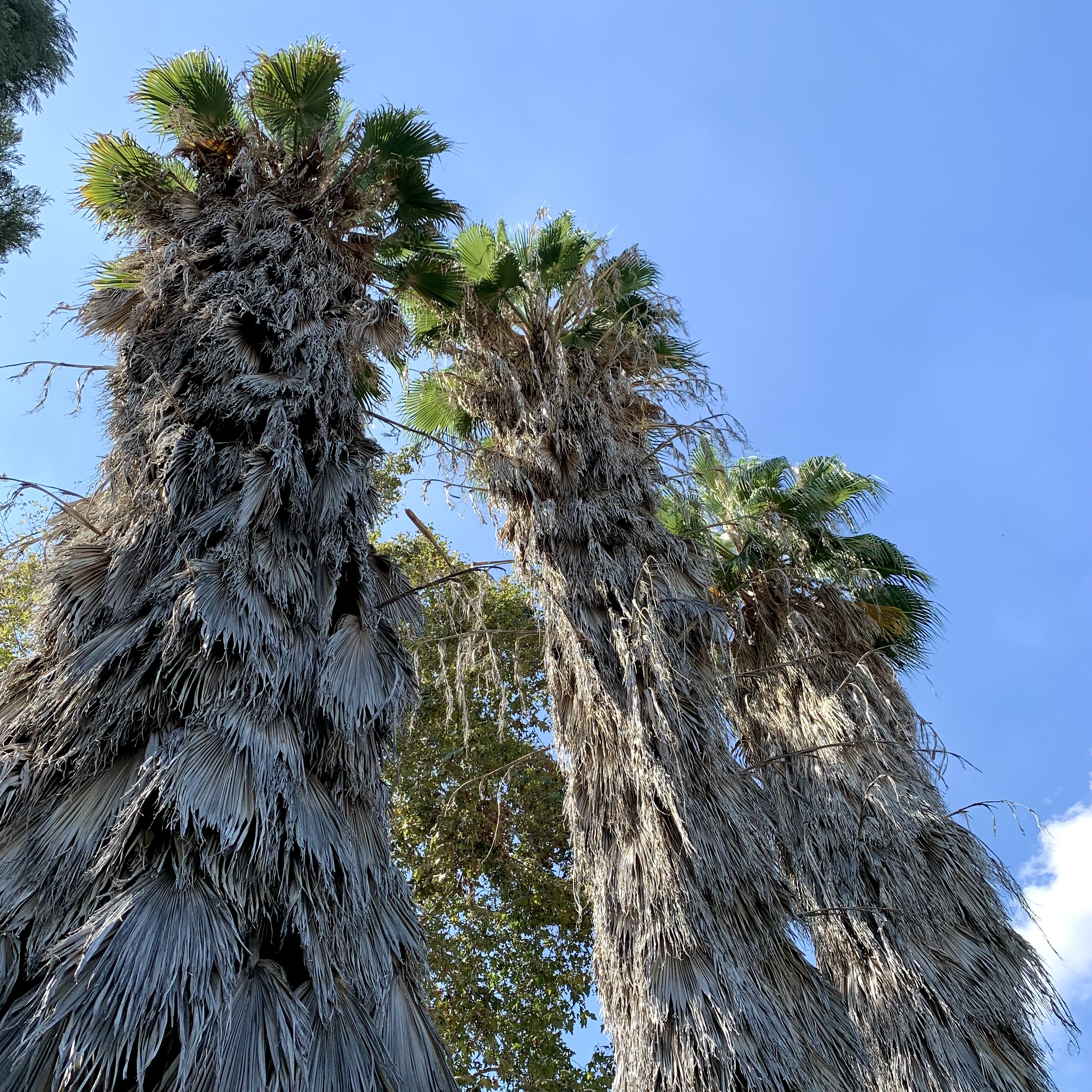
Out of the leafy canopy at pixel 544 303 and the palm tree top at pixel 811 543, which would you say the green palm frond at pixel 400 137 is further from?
the palm tree top at pixel 811 543

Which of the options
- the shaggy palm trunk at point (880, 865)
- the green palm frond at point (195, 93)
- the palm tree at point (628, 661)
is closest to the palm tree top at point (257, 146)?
the green palm frond at point (195, 93)

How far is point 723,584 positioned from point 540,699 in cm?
330

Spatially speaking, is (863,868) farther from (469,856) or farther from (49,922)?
(49,922)

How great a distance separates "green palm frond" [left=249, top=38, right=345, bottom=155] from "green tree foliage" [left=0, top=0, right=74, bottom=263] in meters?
1.37

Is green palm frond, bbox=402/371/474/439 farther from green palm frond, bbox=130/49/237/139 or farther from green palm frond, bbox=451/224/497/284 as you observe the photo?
green palm frond, bbox=130/49/237/139

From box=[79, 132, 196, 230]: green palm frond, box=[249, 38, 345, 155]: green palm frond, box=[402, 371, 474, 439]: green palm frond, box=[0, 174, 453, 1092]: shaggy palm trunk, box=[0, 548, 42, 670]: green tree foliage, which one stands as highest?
box=[402, 371, 474, 439]: green palm frond

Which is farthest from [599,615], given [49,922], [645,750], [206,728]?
[49,922]

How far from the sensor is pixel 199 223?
6066mm

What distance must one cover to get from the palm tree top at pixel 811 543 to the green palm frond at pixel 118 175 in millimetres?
6526

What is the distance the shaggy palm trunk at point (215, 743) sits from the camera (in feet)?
9.43

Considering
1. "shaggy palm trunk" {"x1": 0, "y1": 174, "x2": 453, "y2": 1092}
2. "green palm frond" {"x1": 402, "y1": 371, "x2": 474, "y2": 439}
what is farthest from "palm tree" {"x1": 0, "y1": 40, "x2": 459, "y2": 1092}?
"green palm frond" {"x1": 402, "y1": 371, "x2": 474, "y2": 439}

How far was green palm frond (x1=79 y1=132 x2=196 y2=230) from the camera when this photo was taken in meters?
6.69

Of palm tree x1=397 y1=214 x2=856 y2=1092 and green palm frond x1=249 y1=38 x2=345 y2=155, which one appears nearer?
palm tree x1=397 y1=214 x2=856 y2=1092

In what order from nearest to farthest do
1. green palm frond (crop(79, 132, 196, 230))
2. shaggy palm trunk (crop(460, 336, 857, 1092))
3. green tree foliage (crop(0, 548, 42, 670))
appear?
shaggy palm trunk (crop(460, 336, 857, 1092)) → green palm frond (crop(79, 132, 196, 230)) → green tree foliage (crop(0, 548, 42, 670))
